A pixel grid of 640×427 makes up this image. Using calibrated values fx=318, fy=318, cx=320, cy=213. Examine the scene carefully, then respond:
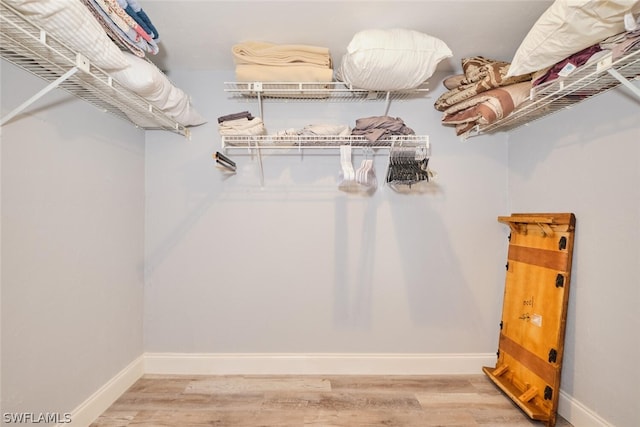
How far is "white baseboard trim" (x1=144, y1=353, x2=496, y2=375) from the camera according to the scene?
2.15m

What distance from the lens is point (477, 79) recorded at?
184 cm

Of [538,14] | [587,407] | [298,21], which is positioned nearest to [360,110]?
[298,21]

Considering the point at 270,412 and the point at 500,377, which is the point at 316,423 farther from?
the point at 500,377

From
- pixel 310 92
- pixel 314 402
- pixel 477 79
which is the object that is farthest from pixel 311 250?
pixel 477 79

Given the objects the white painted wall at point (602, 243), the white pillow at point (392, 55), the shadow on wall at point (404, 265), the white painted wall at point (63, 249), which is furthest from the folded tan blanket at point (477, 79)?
the white painted wall at point (63, 249)

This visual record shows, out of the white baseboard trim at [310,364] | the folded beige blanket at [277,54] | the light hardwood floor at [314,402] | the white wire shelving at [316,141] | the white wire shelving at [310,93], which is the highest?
the folded beige blanket at [277,54]

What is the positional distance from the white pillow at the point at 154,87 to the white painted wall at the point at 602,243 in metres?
2.15

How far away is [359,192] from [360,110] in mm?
567

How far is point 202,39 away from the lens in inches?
72.1

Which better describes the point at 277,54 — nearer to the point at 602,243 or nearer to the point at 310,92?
the point at 310,92

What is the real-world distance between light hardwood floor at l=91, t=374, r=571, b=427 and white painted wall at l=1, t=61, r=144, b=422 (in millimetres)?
328

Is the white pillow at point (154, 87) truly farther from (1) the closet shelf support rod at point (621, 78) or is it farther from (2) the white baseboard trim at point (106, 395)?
(1) the closet shelf support rod at point (621, 78)

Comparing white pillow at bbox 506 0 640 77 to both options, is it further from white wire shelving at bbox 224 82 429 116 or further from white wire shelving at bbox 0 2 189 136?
white wire shelving at bbox 0 2 189 136

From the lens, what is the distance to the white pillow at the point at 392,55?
5.21ft
